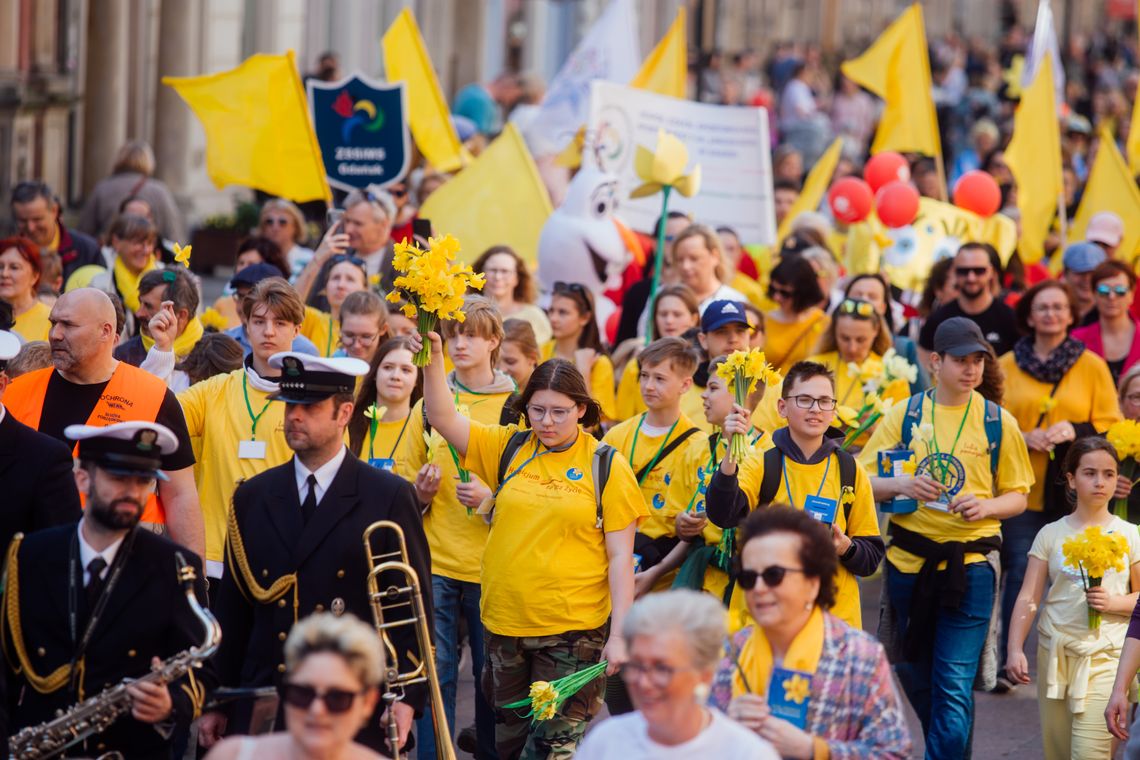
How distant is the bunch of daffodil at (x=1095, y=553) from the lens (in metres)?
7.41

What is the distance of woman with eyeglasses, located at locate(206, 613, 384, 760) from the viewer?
4.47m

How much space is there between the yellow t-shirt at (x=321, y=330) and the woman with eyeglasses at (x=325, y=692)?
16.5ft

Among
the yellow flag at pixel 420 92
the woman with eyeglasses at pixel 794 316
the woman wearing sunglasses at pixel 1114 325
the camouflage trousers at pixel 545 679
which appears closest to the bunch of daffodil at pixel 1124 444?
the woman wearing sunglasses at pixel 1114 325

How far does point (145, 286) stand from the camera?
9.02 metres

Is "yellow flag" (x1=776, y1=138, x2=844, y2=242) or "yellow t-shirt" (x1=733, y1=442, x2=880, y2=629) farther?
"yellow flag" (x1=776, y1=138, x2=844, y2=242)

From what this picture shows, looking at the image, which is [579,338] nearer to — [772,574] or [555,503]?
[555,503]

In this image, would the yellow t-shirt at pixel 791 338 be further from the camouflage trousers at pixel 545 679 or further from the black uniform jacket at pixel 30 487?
the black uniform jacket at pixel 30 487

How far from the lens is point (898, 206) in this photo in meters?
13.4

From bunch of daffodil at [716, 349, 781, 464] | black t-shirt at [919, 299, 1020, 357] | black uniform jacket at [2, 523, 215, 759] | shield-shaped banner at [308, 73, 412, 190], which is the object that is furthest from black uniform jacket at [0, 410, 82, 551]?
→ shield-shaped banner at [308, 73, 412, 190]

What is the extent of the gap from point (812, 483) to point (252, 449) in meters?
2.03

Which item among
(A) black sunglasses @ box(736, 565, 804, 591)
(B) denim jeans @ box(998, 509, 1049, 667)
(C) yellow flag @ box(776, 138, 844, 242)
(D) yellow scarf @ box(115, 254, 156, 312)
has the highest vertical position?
(C) yellow flag @ box(776, 138, 844, 242)

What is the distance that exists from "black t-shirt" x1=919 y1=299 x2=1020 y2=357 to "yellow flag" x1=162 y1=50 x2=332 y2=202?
12.4ft

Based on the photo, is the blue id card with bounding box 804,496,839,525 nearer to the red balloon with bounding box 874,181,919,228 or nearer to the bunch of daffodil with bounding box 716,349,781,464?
the bunch of daffodil with bounding box 716,349,781,464

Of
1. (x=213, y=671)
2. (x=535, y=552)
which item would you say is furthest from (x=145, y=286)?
(x=213, y=671)
